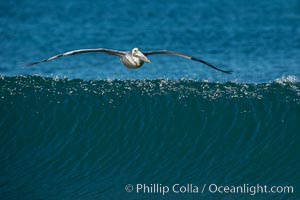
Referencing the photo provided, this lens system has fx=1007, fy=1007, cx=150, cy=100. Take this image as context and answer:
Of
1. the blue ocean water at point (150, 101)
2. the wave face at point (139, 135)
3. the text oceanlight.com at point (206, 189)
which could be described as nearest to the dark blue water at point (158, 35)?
the blue ocean water at point (150, 101)

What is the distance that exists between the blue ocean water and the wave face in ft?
0.14

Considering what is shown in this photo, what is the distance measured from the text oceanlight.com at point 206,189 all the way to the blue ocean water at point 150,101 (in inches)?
6.0

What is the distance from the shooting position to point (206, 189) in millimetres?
32000

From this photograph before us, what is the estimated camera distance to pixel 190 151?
34219 mm

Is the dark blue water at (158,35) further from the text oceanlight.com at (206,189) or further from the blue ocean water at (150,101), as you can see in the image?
the text oceanlight.com at (206,189)

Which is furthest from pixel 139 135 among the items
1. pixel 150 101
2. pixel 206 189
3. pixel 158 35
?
pixel 158 35

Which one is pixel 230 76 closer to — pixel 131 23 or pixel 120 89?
pixel 120 89

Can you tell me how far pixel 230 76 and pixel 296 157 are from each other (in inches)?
239

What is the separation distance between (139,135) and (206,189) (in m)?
4.31

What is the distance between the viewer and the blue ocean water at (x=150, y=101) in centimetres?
3309

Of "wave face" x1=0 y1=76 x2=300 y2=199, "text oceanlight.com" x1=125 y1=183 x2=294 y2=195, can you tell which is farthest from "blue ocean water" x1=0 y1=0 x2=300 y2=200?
"text oceanlight.com" x1=125 y1=183 x2=294 y2=195

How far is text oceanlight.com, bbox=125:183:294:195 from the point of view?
31656 millimetres

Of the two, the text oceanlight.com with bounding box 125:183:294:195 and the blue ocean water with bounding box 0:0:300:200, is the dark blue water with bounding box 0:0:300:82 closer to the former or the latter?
the blue ocean water with bounding box 0:0:300:200

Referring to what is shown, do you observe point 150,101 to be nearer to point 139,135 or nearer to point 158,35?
point 139,135
